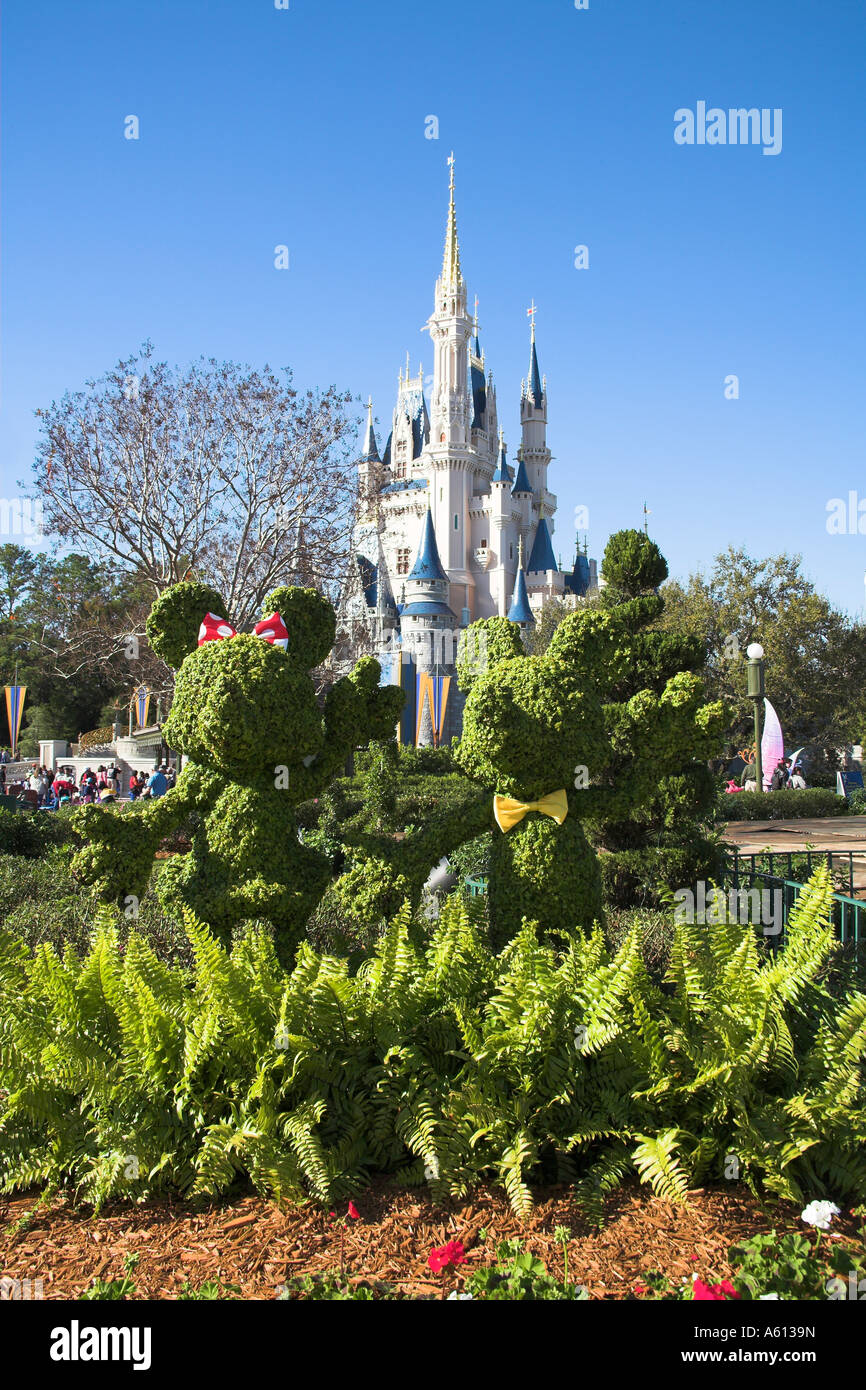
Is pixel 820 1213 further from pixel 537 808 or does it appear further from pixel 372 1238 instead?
pixel 537 808

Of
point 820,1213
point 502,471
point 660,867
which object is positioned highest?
point 502,471

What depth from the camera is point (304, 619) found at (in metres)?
5.18

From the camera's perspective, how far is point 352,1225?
116 inches

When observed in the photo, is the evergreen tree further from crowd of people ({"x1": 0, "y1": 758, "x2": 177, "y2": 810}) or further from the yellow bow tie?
crowd of people ({"x1": 0, "y1": 758, "x2": 177, "y2": 810})

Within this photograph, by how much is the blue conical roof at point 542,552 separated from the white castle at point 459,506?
0.25 feet

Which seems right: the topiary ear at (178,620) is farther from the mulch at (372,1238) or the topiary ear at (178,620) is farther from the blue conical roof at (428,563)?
the blue conical roof at (428,563)

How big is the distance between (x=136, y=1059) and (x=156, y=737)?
2337 centimetres

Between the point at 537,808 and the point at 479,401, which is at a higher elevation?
the point at 479,401

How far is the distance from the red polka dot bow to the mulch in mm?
2852

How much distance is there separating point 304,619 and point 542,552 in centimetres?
6198

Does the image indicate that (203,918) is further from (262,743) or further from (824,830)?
(824,830)

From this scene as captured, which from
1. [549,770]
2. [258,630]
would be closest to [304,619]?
[258,630]

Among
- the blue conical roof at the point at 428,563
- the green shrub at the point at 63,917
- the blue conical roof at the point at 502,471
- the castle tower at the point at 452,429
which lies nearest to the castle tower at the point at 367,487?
the green shrub at the point at 63,917
